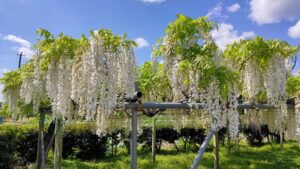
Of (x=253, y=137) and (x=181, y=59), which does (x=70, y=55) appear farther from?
(x=253, y=137)

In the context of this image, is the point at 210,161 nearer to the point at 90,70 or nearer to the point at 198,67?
the point at 198,67

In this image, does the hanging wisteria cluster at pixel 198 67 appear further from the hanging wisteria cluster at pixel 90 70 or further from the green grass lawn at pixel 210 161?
the green grass lawn at pixel 210 161

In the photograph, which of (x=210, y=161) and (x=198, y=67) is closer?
(x=198, y=67)

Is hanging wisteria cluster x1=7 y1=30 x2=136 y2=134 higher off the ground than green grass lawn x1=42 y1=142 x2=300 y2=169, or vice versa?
hanging wisteria cluster x1=7 y1=30 x2=136 y2=134

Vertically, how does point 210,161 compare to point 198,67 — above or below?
below

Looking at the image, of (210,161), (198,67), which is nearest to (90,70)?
A: (198,67)

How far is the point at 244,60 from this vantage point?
5258 mm

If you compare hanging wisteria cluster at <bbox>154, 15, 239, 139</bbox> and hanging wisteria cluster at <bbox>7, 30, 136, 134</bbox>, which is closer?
hanging wisteria cluster at <bbox>7, 30, 136, 134</bbox>

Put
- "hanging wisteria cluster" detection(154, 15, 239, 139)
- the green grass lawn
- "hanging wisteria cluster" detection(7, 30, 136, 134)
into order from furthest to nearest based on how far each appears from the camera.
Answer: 1. the green grass lawn
2. "hanging wisteria cluster" detection(154, 15, 239, 139)
3. "hanging wisteria cluster" detection(7, 30, 136, 134)

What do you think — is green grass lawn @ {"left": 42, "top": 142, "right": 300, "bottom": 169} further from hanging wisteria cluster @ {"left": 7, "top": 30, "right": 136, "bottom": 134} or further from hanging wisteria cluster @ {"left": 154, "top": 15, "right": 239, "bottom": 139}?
hanging wisteria cluster @ {"left": 7, "top": 30, "right": 136, "bottom": 134}

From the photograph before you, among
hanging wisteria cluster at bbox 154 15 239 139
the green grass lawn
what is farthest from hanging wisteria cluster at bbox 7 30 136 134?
the green grass lawn

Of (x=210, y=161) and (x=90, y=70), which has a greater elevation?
(x=90, y=70)

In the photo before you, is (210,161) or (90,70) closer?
(90,70)

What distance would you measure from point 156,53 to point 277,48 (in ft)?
6.30
